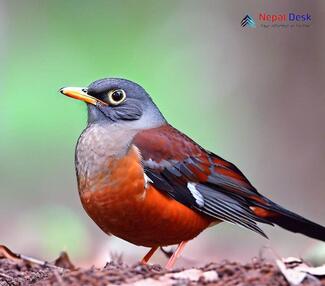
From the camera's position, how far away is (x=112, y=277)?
16.1ft

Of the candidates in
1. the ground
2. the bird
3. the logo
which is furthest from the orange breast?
the logo

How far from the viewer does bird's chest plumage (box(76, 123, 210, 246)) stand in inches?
238

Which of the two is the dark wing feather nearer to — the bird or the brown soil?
the bird

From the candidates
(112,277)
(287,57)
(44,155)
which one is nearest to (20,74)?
(44,155)

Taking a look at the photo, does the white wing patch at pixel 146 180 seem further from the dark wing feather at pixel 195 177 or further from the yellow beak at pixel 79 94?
the yellow beak at pixel 79 94

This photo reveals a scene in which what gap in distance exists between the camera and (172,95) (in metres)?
11.9

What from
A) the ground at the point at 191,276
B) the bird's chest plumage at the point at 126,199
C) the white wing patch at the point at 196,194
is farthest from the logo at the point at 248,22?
the ground at the point at 191,276

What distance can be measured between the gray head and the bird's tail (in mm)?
1255

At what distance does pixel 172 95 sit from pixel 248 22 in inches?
108

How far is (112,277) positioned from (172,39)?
900cm

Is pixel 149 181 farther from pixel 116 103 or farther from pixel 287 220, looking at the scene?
pixel 287 220

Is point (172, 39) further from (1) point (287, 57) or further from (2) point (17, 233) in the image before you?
(2) point (17, 233)

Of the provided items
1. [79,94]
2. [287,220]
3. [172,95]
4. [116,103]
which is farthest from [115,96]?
[172,95]

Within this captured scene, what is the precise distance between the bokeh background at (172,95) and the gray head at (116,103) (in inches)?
145
